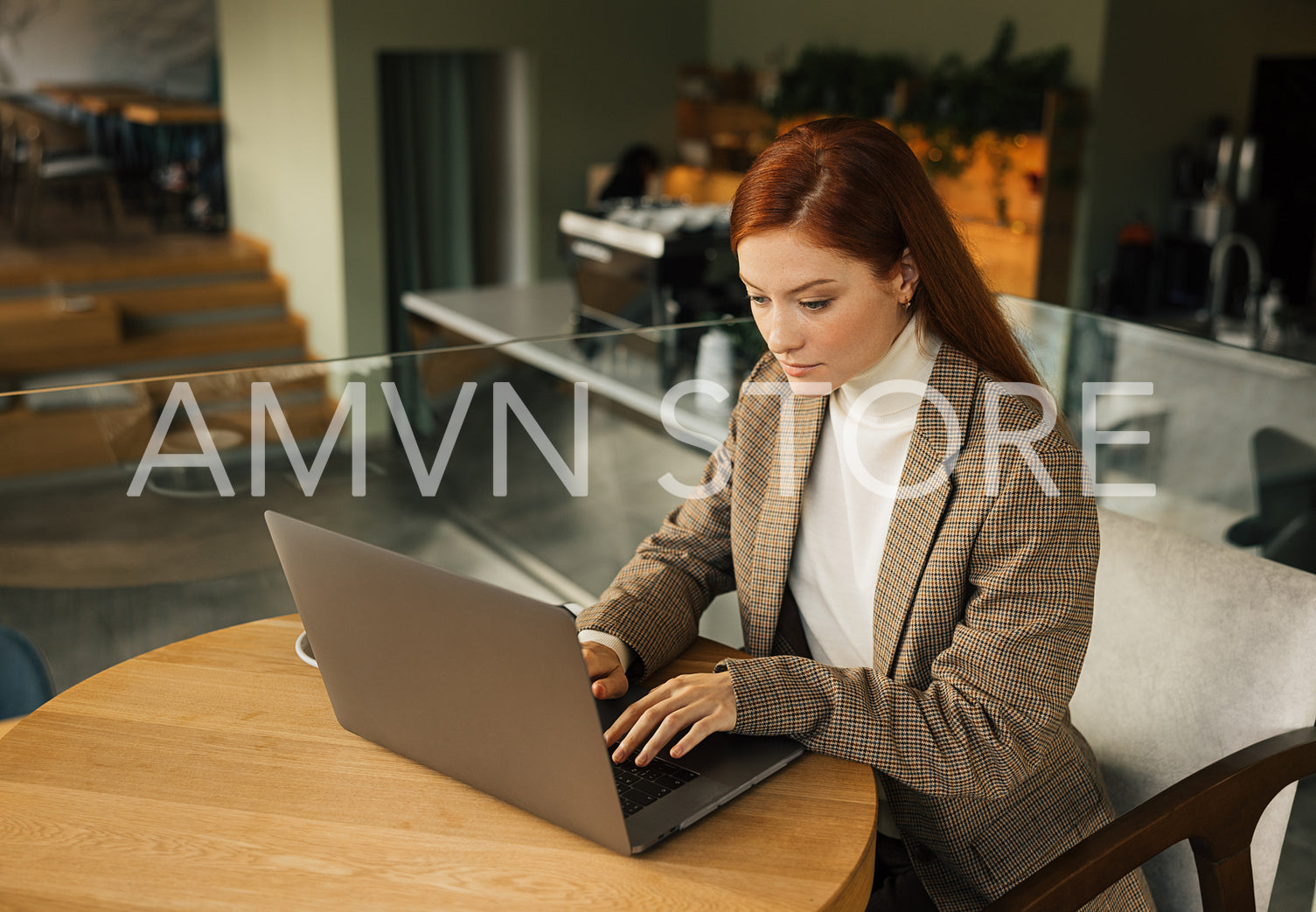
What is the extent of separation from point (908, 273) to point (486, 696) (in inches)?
22.8

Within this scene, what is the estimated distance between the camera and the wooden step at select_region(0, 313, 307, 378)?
6.23 metres

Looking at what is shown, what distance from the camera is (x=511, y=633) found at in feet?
2.82

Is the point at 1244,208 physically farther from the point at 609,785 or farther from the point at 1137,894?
the point at 609,785

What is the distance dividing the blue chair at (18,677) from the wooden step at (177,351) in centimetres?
472

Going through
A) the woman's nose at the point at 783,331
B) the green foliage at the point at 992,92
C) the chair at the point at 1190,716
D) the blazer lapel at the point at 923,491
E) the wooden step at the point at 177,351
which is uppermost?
the green foliage at the point at 992,92

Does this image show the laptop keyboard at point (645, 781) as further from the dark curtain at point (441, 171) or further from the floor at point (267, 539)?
the dark curtain at point (441, 171)

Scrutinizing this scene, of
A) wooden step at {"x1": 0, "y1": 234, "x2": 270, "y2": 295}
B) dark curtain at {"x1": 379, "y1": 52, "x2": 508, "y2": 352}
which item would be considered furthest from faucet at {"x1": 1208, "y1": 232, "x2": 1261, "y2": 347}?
wooden step at {"x1": 0, "y1": 234, "x2": 270, "y2": 295}

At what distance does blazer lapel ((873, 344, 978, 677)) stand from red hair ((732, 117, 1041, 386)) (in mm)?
57

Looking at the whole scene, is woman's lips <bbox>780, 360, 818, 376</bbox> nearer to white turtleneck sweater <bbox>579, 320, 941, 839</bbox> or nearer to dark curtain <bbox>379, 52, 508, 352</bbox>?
white turtleneck sweater <bbox>579, 320, 941, 839</bbox>


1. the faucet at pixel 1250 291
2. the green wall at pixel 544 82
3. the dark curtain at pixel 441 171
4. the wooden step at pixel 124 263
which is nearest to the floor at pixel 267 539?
the faucet at pixel 1250 291

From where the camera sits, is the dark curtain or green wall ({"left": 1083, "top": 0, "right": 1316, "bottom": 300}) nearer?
green wall ({"left": 1083, "top": 0, "right": 1316, "bottom": 300})

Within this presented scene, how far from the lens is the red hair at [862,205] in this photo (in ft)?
3.58

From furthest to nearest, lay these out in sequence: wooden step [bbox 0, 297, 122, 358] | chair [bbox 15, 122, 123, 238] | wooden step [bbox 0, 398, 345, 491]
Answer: chair [bbox 15, 122, 123, 238], wooden step [bbox 0, 297, 122, 358], wooden step [bbox 0, 398, 345, 491]

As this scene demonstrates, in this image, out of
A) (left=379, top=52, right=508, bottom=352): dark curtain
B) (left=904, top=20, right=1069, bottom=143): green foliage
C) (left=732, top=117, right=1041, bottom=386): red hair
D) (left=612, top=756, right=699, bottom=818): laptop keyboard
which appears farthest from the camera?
(left=379, top=52, right=508, bottom=352): dark curtain
